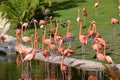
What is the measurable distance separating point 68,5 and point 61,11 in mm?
2664

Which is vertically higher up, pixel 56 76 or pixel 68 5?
pixel 68 5

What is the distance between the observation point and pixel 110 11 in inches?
1252

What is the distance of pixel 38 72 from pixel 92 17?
13236 mm

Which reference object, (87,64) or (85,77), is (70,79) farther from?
(87,64)

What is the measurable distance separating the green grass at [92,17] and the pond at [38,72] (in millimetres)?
1788

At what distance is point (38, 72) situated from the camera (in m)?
18.1

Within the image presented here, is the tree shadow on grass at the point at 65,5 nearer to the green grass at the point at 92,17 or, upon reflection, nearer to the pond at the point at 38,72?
the green grass at the point at 92,17

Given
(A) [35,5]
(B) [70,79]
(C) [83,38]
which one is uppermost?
(A) [35,5]

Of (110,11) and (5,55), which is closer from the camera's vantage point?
(5,55)

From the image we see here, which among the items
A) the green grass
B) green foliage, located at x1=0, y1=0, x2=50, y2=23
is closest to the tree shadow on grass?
the green grass

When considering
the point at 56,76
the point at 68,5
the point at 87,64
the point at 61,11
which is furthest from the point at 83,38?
the point at 68,5

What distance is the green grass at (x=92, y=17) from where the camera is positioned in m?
21.5

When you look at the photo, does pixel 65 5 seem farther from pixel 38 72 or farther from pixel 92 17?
pixel 38 72

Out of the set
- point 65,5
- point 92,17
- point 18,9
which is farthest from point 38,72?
point 65,5
